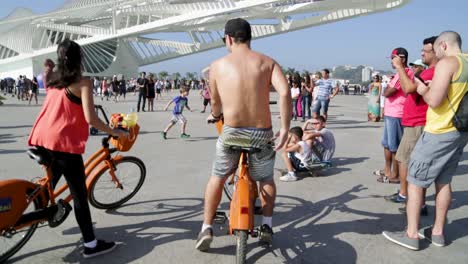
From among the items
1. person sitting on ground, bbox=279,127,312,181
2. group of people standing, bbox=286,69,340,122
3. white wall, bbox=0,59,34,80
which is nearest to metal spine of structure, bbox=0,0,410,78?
white wall, bbox=0,59,34,80

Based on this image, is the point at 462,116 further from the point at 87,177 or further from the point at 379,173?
the point at 87,177

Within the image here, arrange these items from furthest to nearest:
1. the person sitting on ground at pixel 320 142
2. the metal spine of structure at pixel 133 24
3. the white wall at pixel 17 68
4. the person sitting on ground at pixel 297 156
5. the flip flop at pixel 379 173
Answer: the white wall at pixel 17 68 < the metal spine of structure at pixel 133 24 < the person sitting on ground at pixel 320 142 < the flip flop at pixel 379 173 < the person sitting on ground at pixel 297 156

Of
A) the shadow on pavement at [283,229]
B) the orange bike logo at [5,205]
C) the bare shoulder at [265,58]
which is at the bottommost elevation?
the shadow on pavement at [283,229]

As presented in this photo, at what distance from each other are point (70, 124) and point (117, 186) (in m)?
1.53

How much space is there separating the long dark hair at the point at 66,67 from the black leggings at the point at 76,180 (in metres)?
0.61

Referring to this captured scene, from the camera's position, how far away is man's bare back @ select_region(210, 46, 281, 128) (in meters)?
3.28

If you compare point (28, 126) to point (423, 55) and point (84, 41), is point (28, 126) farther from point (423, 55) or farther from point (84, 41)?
point (84, 41)

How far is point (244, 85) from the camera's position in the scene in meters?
3.27

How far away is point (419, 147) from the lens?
3.80m

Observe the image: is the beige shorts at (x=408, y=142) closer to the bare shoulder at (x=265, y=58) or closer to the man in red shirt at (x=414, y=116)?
the man in red shirt at (x=414, y=116)

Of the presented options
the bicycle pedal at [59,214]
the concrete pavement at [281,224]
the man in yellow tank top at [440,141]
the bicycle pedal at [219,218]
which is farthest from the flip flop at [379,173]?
the bicycle pedal at [59,214]

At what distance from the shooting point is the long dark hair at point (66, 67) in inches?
129

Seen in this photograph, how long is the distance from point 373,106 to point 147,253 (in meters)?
13.0

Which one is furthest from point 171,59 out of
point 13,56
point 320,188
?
point 320,188
